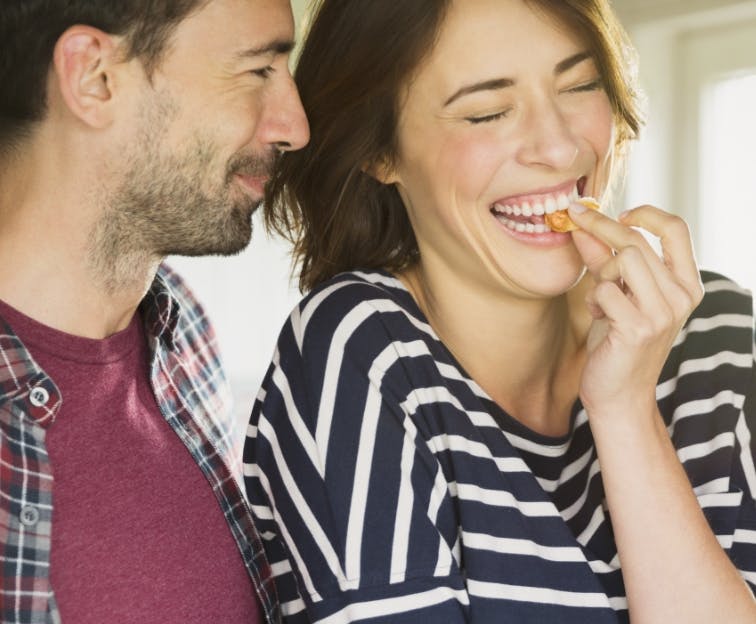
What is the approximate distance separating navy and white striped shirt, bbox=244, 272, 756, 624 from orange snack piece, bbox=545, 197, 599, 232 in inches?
8.6

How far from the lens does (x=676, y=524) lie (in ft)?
4.36

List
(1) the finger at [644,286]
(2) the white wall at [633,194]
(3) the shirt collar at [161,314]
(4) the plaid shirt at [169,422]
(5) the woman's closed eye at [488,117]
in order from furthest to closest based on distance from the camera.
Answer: (2) the white wall at [633,194] → (3) the shirt collar at [161,314] → (5) the woman's closed eye at [488,117] → (1) the finger at [644,286] → (4) the plaid shirt at [169,422]

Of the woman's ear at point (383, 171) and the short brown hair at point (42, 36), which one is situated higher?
the short brown hair at point (42, 36)

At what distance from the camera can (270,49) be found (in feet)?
5.05

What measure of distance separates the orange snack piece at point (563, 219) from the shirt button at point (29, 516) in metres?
0.73

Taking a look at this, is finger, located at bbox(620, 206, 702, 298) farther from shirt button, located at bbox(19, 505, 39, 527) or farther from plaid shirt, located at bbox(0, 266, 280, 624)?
shirt button, located at bbox(19, 505, 39, 527)

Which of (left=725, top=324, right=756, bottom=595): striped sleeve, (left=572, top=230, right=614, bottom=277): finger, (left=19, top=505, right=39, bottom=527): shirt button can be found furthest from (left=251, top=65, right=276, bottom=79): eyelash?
(left=725, top=324, right=756, bottom=595): striped sleeve

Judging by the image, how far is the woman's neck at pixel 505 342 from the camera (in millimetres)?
1585

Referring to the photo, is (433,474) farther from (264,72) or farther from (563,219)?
(264,72)

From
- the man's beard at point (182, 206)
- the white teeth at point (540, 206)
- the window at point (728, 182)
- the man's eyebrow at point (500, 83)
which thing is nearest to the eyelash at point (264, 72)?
the man's beard at point (182, 206)

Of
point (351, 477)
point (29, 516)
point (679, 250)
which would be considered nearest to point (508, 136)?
point (679, 250)

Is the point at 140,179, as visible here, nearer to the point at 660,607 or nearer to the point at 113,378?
the point at 113,378

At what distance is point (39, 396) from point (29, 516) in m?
0.14

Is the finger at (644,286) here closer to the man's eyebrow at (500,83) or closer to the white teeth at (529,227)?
the white teeth at (529,227)
